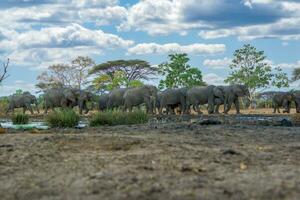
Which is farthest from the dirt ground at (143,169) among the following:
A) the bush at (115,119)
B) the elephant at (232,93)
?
the elephant at (232,93)

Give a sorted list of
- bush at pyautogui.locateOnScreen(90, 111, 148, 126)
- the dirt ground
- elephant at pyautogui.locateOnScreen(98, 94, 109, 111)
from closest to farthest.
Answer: the dirt ground
bush at pyautogui.locateOnScreen(90, 111, 148, 126)
elephant at pyautogui.locateOnScreen(98, 94, 109, 111)

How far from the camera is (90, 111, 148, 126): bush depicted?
23.4 metres

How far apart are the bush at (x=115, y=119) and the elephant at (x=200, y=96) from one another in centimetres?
1714

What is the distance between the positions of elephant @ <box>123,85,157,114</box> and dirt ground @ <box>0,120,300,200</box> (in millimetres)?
27904

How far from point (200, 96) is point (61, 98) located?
9842 millimetres

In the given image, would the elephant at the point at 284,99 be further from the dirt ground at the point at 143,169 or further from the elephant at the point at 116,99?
the dirt ground at the point at 143,169

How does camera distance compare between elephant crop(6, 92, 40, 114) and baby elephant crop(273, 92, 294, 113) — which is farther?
elephant crop(6, 92, 40, 114)

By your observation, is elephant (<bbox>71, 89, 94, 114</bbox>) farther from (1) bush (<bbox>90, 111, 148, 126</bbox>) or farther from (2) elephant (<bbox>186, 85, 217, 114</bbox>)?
(1) bush (<bbox>90, 111, 148, 126</bbox>)

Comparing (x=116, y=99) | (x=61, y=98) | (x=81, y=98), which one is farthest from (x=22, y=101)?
(x=116, y=99)

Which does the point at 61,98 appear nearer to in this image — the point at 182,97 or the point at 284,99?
the point at 182,97

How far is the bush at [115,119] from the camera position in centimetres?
2341

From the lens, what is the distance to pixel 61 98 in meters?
46.2

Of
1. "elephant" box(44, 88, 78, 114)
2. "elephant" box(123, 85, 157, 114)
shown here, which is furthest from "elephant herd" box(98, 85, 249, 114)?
"elephant" box(44, 88, 78, 114)

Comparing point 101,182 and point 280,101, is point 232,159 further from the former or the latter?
point 280,101
